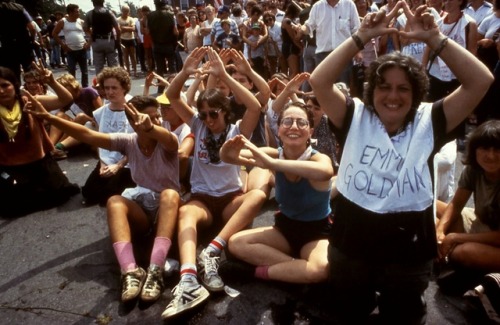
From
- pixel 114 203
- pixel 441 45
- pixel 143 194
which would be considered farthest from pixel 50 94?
pixel 441 45

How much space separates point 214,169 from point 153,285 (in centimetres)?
103

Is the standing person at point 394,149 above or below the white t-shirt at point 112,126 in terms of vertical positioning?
above

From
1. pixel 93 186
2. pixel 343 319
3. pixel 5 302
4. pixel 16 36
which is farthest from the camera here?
pixel 16 36

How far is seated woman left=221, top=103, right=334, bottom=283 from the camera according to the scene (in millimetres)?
2463

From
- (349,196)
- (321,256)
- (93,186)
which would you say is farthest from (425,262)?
(93,186)

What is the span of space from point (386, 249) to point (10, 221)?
3495 millimetres

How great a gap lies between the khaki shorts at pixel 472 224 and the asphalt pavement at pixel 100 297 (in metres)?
0.43

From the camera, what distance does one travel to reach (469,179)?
2.57 metres

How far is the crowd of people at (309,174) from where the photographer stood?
1.90 m

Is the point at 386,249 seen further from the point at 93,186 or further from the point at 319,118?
the point at 93,186

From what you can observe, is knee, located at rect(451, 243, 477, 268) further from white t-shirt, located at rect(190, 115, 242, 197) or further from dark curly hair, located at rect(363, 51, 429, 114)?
white t-shirt, located at rect(190, 115, 242, 197)

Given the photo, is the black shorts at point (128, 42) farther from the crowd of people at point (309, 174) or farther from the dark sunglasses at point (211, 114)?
the dark sunglasses at point (211, 114)

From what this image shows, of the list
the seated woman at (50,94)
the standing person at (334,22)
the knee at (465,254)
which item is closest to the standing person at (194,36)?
the standing person at (334,22)

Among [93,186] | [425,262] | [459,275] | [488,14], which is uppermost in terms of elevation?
[488,14]
